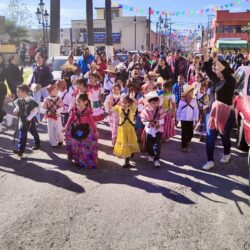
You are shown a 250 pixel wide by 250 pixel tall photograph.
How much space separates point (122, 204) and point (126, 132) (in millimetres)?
1894

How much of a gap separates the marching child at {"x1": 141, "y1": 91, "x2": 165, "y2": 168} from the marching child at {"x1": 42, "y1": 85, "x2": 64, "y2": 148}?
6.89ft

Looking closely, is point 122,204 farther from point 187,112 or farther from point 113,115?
point 187,112

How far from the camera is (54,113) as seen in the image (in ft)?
24.8

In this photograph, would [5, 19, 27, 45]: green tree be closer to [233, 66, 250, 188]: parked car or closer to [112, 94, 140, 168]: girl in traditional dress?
[233, 66, 250, 188]: parked car

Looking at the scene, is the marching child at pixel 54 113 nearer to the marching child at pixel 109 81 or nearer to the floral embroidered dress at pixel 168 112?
the floral embroidered dress at pixel 168 112

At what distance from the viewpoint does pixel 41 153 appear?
287 inches

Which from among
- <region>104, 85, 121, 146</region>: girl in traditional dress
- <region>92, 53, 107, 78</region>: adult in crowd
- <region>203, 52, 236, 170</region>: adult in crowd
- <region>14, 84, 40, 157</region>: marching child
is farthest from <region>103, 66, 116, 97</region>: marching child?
<region>203, 52, 236, 170</region>: adult in crowd

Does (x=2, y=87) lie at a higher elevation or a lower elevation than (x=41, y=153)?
higher

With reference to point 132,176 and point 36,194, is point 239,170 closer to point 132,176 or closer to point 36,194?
point 132,176

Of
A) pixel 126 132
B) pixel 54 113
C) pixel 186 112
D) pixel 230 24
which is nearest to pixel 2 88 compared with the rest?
pixel 54 113

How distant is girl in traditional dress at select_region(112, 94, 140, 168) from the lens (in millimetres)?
6410

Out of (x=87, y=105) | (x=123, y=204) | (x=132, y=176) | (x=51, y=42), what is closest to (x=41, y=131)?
(x=87, y=105)

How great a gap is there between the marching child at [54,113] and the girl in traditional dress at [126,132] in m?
1.69

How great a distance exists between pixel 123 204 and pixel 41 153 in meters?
3.04
